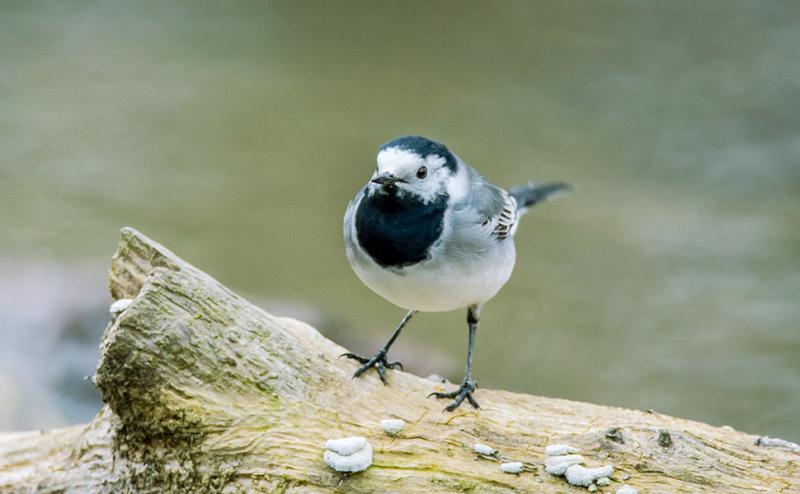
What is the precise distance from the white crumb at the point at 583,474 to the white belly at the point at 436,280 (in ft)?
2.59

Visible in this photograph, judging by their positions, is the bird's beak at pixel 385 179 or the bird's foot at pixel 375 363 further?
the bird's foot at pixel 375 363

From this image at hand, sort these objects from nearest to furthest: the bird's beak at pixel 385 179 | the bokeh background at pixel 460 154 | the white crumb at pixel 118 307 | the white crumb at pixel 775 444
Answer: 1. the white crumb at pixel 118 307
2. the bird's beak at pixel 385 179
3. the white crumb at pixel 775 444
4. the bokeh background at pixel 460 154

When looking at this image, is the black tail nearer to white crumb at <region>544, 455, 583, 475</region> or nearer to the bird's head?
the bird's head

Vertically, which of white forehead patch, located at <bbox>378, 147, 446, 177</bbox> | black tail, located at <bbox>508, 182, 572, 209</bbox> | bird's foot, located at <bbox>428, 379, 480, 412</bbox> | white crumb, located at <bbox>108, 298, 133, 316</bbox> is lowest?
white crumb, located at <bbox>108, 298, 133, 316</bbox>

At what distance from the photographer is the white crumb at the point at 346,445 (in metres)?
2.97

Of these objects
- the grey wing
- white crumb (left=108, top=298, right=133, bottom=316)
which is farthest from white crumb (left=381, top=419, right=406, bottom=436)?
white crumb (left=108, top=298, right=133, bottom=316)

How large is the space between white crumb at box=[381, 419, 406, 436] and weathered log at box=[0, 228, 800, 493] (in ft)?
0.12

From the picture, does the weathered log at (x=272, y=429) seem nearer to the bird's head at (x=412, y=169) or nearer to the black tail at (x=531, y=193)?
the bird's head at (x=412, y=169)

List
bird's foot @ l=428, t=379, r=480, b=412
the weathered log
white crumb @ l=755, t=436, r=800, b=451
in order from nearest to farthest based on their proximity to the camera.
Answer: the weathered log
white crumb @ l=755, t=436, r=800, b=451
bird's foot @ l=428, t=379, r=480, b=412

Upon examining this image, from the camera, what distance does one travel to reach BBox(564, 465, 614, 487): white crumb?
9.92ft

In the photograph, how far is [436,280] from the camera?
3.42m

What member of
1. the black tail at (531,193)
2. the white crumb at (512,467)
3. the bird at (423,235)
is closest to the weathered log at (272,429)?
the white crumb at (512,467)

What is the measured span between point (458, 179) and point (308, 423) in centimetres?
109

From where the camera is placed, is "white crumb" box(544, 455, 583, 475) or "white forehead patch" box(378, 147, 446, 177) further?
"white forehead patch" box(378, 147, 446, 177)
